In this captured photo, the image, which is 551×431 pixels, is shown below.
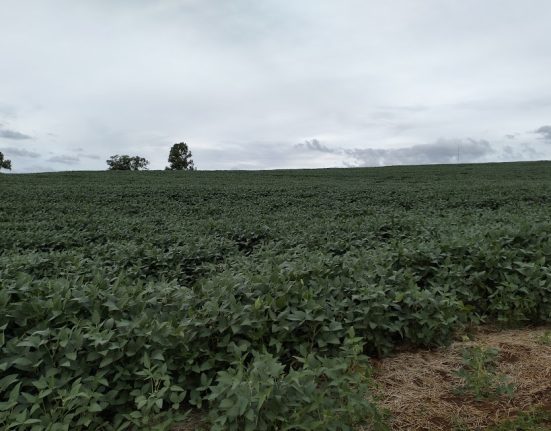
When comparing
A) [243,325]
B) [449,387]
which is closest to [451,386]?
[449,387]

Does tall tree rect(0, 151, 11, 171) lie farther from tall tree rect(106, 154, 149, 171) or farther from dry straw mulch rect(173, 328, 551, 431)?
dry straw mulch rect(173, 328, 551, 431)

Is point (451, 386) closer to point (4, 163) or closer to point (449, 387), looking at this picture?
point (449, 387)

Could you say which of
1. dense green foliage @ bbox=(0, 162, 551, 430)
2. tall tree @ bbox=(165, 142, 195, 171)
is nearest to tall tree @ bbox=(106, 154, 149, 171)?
tall tree @ bbox=(165, 142, 195, 171)

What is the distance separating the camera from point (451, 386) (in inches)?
107

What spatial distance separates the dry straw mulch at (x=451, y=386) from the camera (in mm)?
2389

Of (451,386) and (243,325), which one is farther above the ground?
(243,325)

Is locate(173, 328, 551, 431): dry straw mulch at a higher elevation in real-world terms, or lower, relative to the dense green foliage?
lower

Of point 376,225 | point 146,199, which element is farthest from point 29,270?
point 146,199

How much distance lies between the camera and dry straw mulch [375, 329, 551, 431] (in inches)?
94.0

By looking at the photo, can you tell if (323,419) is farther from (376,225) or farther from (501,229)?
(376,225)

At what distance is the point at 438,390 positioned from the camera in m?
2.69

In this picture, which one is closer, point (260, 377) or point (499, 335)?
point (260, 377)

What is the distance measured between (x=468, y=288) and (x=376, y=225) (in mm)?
3225

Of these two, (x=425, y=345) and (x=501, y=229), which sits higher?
(x=501, y=229)
